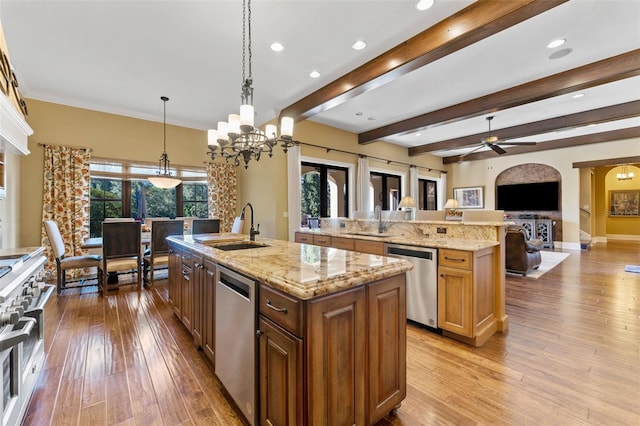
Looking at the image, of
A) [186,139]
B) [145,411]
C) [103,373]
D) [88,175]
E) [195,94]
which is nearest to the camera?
[145,411]

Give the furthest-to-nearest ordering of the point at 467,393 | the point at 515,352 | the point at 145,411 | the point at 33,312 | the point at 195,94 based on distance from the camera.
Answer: the point at 195,94, the point at 515,352, the point at 467,393, the point at 145,411, the point at 33,312

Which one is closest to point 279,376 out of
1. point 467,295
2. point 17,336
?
point 17,336

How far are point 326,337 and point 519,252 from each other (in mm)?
4984

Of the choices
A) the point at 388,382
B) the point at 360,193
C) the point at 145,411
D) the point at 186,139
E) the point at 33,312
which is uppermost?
the point at 186,139

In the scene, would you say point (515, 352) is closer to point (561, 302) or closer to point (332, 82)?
point (561, 302)

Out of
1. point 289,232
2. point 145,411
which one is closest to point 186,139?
point 289,232

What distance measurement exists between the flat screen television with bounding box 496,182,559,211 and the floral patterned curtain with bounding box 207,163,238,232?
29.0 feet

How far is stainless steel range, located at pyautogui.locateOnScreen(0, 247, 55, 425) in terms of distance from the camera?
46.5 inches

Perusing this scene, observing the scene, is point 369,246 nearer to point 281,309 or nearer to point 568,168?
point 281,309

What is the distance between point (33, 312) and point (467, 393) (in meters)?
2.66

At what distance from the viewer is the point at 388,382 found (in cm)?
154

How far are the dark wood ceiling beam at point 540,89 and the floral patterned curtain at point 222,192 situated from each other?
4036mm

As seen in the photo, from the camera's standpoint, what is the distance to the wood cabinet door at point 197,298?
215cm

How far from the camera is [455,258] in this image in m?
2.51
